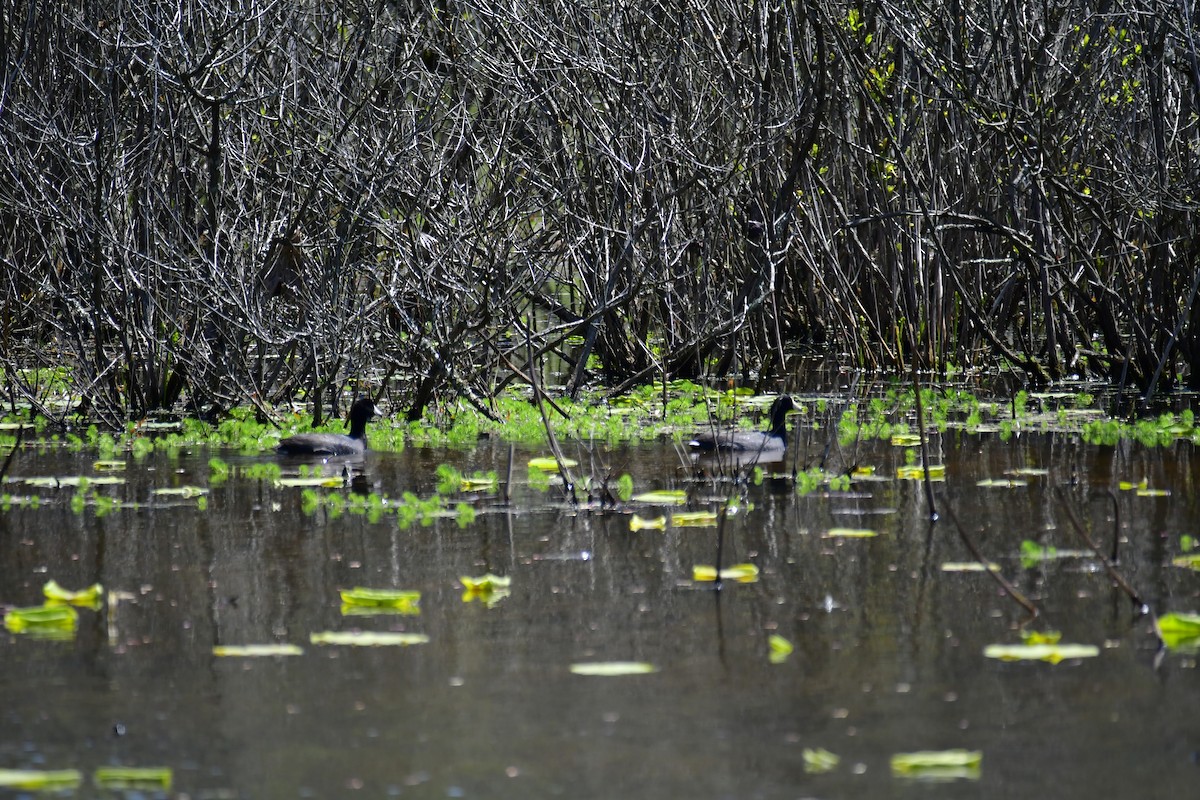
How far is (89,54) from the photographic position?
46.0 feet

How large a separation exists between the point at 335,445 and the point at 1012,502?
166 inches

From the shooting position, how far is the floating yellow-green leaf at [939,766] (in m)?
4.31

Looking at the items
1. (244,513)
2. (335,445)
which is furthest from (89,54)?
(244,513)

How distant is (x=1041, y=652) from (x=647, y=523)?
282cm

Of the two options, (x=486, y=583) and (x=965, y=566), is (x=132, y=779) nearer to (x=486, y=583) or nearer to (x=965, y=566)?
(x=486, y=583)

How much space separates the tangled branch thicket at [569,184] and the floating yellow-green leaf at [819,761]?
21.1 ft

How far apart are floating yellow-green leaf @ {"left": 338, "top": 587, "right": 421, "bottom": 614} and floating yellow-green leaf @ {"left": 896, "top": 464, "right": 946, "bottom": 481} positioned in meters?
3.76

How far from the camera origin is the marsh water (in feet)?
14.5

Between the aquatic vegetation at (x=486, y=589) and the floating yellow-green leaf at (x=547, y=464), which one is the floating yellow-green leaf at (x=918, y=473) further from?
the aquatic vegetation at (x=486, y=589)

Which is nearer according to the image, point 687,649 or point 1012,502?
point 687,649

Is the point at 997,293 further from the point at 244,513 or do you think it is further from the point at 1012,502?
the point at 244,513

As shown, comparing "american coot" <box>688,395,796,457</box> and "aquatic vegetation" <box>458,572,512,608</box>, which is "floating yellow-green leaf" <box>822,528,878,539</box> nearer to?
"aquatic vegetation" <box>458,572,512,608</box>

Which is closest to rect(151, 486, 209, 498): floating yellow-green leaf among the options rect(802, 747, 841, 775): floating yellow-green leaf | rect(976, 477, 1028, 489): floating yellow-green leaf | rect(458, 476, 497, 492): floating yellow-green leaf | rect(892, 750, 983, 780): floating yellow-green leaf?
rect(458, 476, 497, 492): floating yellow-green leaf

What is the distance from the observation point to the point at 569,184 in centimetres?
1334
